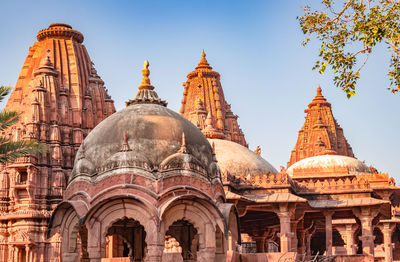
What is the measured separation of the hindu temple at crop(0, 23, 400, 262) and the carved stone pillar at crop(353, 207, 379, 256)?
0.13ft

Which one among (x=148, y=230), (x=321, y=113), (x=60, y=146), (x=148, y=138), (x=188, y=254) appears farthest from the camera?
(x=321, y=113)

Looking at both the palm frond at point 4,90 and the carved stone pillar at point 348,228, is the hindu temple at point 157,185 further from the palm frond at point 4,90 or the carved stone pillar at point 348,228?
the palm frond at point 4,90

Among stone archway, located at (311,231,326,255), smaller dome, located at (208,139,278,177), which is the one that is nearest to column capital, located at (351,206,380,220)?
smaller dome, located at (208,139,278,177)

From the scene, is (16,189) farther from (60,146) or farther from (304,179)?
(304,179)

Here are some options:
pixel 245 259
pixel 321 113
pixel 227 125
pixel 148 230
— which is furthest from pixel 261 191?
pixel 321 113

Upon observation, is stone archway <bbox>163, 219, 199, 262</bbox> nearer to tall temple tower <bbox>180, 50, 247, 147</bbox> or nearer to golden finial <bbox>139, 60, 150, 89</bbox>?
golden finial <bbox>139, 60, 150, 89</bbox>

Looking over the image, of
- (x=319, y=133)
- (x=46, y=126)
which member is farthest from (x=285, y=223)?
(x=319, y=133)

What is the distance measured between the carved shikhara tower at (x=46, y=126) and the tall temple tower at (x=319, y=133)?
19724 millimetres

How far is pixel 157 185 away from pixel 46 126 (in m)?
26.8

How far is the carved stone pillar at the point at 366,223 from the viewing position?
27422mm

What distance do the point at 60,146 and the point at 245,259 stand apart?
2304 centimetres

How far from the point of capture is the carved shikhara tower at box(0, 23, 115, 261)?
133ft

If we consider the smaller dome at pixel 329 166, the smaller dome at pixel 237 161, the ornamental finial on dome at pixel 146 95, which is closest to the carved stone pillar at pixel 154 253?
the ornamental finial on dome at pixel 146 95

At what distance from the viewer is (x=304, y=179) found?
108ft
